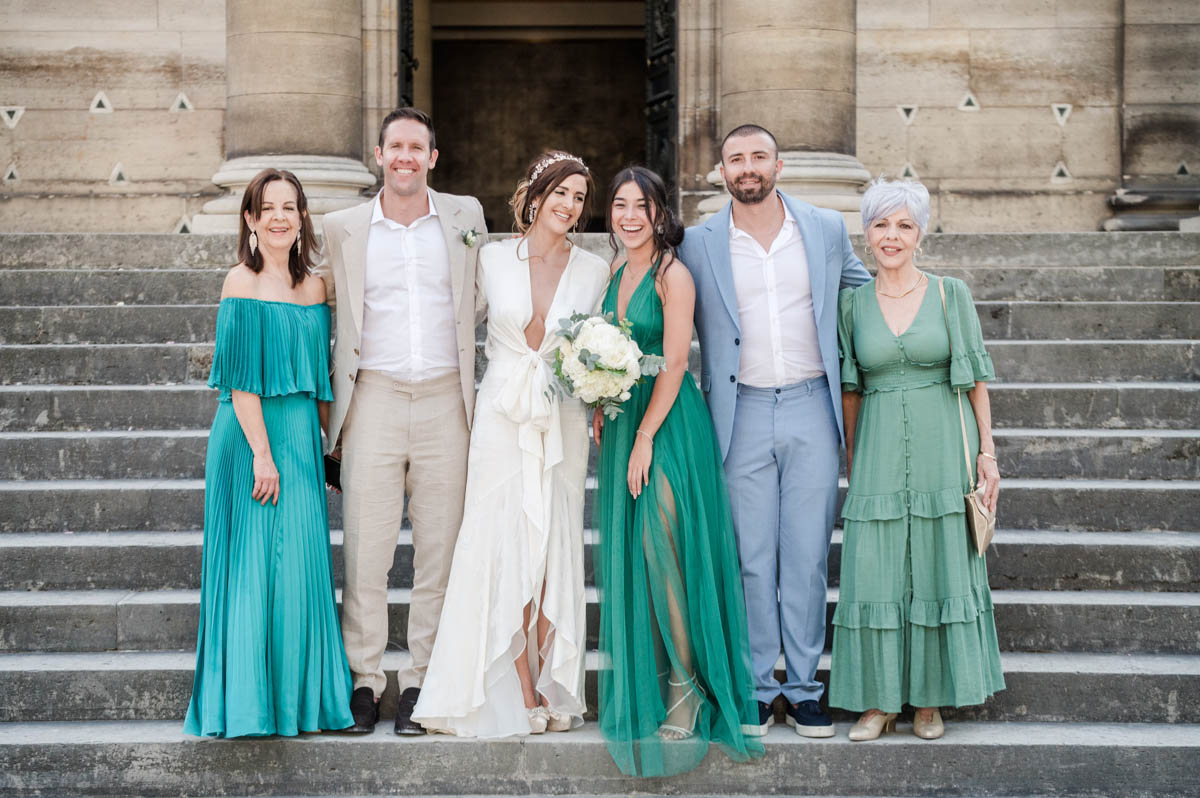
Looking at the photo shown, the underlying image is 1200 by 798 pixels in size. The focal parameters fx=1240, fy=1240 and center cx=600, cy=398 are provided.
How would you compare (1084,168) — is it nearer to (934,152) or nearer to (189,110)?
(934,152)

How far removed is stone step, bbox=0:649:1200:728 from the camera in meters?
4.61

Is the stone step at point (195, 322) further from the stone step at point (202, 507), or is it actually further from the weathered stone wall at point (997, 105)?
the weathered stone wall at point (997, 105)

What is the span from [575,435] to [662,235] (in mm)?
770

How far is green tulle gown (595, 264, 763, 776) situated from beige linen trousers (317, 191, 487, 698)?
21.8 inches

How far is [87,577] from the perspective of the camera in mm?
5223

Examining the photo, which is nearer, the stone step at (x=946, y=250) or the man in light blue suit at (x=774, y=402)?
the man in light blue suit at (x=774, y=402)

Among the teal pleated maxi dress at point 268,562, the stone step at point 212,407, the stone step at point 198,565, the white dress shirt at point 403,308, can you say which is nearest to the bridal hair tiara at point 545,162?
the white dress shirt at point 403,308

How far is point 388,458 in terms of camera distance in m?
4.43

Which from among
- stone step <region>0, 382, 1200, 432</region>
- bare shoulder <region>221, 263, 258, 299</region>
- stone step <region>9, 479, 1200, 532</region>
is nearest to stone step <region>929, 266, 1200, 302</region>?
stone step <region>0, 382, 1200, 432</region>

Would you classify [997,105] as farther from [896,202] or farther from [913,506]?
[913,506]

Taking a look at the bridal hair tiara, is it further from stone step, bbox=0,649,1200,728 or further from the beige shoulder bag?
stone step, bbox=0,649,1200,728

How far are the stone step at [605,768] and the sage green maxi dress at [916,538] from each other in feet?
0.74

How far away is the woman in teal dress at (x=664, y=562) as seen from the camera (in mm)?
4211

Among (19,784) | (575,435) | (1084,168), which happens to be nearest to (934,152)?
(1084,168)
